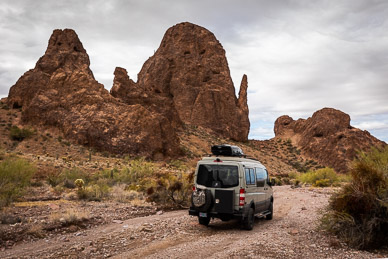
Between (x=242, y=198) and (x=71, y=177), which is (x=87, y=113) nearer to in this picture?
(x=71, y=177)

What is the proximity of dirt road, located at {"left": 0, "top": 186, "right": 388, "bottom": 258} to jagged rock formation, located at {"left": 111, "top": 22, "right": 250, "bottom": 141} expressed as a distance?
59107 mm

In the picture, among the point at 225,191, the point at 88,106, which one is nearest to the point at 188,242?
the point at 225,191

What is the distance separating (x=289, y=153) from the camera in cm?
7875

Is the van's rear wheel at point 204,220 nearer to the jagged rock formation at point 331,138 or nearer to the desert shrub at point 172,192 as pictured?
the desert shrub at point 172,192

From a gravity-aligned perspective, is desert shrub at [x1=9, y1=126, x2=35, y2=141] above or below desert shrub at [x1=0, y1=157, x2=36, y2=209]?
above

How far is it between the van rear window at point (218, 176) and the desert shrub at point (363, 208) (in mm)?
2780

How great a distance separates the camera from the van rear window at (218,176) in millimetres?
9834

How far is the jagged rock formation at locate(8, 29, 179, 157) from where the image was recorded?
39.7 metres

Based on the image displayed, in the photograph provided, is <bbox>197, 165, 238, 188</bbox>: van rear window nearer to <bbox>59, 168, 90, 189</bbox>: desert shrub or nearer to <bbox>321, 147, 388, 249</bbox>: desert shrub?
<bbox>321, 147, 388, 249</bbox>: desert shrub

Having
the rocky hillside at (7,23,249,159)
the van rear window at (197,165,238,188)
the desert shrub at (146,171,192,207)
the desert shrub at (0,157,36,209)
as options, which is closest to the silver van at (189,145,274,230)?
the van rear window at (197,165,238,188)

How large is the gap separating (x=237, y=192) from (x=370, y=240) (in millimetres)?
3574

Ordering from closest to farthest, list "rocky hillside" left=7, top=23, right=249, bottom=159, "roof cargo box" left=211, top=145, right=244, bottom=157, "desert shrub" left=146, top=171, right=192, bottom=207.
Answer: "roof cargo box" left=211, top=145, right=244, bottom=157 → "desert shrub" left=146, top=171, right=192, bottom=207 → "rocky hillside" left=7, top=23, right=249, bottom=159

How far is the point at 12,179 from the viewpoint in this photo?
13.5 metres

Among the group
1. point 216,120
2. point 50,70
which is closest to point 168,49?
point 216,120
